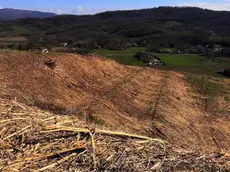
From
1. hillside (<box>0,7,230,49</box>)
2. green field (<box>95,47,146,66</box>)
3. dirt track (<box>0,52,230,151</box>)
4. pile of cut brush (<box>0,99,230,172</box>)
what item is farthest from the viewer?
hillside (<box>0,7,230,49</box>)

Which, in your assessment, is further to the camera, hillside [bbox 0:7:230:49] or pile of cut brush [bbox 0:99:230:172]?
hillside [bbox 0:7:230:49]

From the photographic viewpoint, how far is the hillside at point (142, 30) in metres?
88.8

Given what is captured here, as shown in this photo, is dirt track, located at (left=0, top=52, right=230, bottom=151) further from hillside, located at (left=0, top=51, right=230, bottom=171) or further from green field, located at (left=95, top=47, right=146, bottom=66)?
green field, located at (left=95, top=47, right=146, bottom=66)

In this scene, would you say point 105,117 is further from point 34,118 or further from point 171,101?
point 34,118

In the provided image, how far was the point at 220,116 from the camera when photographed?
Result: 15.2 metres

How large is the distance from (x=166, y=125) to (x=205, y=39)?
3369 inches

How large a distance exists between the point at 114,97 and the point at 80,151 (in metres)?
9.46

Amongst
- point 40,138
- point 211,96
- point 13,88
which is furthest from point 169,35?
point 40,138

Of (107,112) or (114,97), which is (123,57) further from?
(107,112)

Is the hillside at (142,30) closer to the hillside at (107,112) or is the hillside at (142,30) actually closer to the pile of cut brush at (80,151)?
the hillside at (107,112)

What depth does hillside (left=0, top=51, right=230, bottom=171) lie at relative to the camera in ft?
15.9

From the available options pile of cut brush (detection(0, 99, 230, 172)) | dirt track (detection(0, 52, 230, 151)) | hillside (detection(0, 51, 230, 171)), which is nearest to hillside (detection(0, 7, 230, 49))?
hillside (detection(0, 51, 230, 171))

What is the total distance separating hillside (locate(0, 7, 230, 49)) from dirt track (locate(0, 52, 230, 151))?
2495 cm

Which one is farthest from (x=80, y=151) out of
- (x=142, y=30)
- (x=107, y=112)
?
(x=142, y=30)
